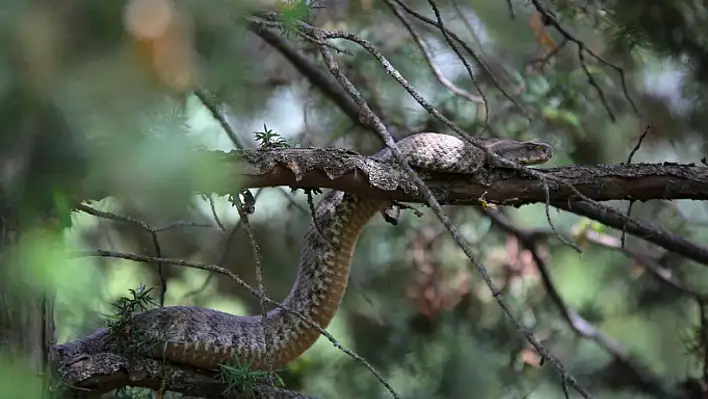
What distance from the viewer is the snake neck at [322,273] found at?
3.41 metres

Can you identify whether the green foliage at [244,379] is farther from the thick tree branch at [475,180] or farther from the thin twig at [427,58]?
the thin twig at [427,58]

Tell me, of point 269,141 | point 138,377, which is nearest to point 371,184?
point 269,141

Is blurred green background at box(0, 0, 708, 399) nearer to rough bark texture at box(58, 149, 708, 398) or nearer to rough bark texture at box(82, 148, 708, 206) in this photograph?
rough bark texture at box(58, 149, 708, 398)

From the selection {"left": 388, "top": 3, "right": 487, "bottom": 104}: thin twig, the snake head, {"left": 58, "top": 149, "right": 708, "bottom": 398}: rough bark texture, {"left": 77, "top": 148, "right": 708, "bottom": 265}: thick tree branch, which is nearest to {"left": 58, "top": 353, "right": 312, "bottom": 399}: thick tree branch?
{"left": 58, "top": 149, "right": 708, "bottom": 398}: rough bark texture

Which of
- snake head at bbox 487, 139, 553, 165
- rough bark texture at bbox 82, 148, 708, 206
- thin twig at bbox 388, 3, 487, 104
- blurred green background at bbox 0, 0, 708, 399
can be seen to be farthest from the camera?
blurred green background at bbox 0, 0, 708, 399

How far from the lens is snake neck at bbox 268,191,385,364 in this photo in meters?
3.41

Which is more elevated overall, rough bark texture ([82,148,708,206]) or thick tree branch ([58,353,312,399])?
rough bark texture ([82,148,708,206])

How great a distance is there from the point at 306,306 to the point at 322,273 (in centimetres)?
16

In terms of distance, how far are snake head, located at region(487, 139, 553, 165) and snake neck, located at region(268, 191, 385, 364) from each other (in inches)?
31.3

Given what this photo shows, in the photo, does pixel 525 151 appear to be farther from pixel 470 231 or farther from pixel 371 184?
pixel 470 231

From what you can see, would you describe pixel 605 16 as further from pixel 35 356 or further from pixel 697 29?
pixel 35 356

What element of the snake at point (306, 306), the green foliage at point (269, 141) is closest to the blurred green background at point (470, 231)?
the green foliage at point (269, 141)

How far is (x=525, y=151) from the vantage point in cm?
387

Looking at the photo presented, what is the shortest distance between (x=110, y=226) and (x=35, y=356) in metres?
3.29
